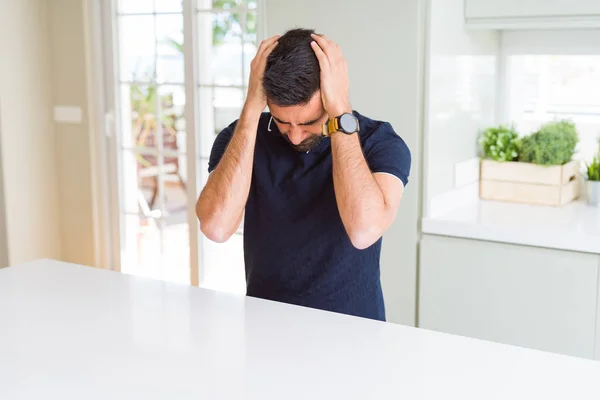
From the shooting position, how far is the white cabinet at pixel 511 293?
9.00ft

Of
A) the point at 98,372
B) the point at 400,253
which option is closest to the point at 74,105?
the point at 400,253

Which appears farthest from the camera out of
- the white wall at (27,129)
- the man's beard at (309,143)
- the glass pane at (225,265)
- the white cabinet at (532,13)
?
the white wall at (27,129)

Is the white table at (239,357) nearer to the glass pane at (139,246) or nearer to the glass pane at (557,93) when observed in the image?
the glass pane at (557,93)

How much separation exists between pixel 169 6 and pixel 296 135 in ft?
7.42

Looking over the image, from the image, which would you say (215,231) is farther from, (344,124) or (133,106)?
(133,106)

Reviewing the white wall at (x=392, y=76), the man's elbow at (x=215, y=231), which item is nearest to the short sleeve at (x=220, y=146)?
the man's elbow at (x=215, y=231)

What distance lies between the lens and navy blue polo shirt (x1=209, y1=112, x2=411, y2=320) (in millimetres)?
2057

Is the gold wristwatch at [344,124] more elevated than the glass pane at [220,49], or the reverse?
the glass pane at [220,49]

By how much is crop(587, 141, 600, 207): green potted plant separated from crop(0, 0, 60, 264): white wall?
2829 millimetres

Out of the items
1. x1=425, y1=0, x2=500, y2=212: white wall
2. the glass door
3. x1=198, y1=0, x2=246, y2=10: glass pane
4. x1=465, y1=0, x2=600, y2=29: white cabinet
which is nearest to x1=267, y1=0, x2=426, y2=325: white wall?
x1=425, y1=0, x2=500, y2=212: white wall

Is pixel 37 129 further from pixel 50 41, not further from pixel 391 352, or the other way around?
pixel 391 352

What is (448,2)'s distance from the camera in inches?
119

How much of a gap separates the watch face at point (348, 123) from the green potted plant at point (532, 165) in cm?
141

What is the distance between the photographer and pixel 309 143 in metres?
2.05
